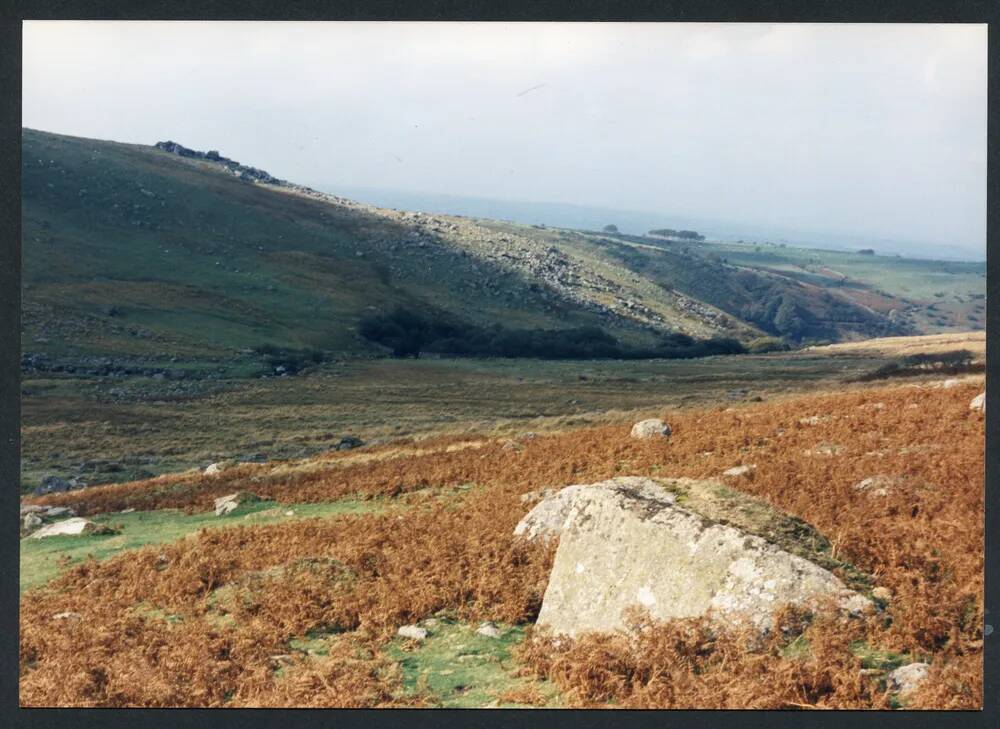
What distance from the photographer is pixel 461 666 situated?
9312 mm

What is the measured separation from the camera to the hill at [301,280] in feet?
159

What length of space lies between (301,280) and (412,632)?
197ft

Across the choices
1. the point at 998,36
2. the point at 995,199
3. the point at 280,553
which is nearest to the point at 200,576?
the point at 280,553

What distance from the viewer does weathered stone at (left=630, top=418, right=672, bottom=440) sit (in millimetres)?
18203

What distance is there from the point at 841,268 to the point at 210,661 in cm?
9533

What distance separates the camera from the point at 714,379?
1794 inches

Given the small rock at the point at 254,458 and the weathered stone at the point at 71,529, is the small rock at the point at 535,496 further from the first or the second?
the small rock at the point at 254,458

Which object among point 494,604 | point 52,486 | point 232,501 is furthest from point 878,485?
point 52,486

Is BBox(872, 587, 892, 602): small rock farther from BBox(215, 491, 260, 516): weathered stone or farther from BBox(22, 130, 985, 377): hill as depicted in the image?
BBox(22, 130, 985, 377): hill

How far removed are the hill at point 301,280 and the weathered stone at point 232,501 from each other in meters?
27.0

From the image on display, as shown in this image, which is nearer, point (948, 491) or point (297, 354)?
point (948, 491)

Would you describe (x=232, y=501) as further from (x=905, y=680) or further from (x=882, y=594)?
(x=905, y=680)

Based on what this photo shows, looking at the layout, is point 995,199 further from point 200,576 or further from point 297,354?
point 297,354

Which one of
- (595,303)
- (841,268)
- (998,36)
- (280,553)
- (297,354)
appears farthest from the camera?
(841,268)
